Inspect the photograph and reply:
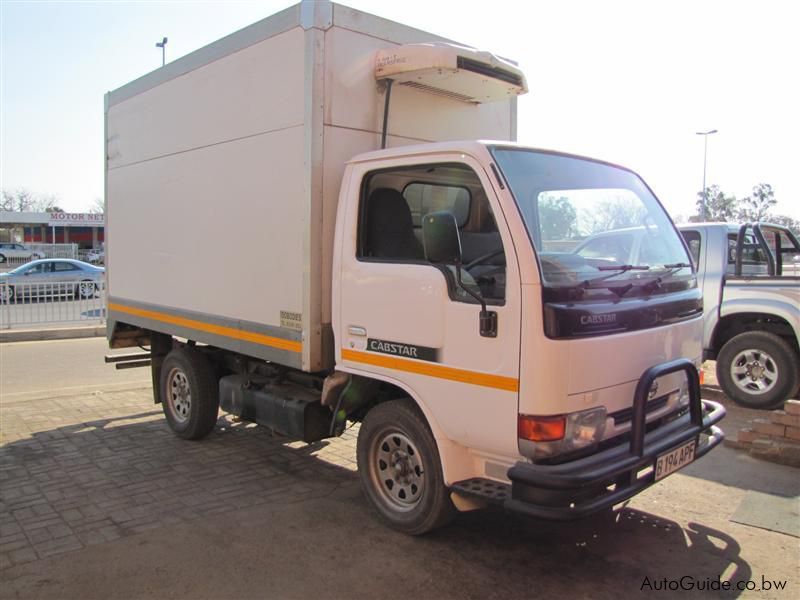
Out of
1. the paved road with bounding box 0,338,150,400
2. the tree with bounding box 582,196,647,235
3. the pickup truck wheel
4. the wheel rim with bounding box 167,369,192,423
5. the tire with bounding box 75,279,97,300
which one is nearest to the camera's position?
the tree with bounding box 582,196,647,235

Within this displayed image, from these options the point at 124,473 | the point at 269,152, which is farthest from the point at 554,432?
the point at 124,473

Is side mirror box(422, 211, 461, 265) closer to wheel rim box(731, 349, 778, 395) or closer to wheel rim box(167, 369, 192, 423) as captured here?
wheel rim box(167, 369, 192, 423)

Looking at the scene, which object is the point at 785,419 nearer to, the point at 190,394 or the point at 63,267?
the point at 190,394

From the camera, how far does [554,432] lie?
3162 millimetres

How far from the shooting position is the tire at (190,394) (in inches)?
239

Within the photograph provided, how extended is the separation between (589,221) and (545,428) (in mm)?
1416

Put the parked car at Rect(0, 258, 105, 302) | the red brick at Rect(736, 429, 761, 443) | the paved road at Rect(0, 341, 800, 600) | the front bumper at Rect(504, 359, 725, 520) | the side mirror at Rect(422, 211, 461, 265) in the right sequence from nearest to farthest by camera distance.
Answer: the front bumper at Rect(504, 359, 725, 520), the side mirror at Rect(422, 211, 461, 265), the paved road at Rect(0, 341, 800, 600), the red brick at Rect(736, 429, 761, 443), the parked car at Rect(0, 258, 105, 302)

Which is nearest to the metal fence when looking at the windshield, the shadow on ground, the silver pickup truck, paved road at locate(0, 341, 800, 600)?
paved road at locate(0, 341, 800, 600)

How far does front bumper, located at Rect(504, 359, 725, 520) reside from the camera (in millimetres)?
3076

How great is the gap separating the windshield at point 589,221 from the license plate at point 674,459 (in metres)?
1.01

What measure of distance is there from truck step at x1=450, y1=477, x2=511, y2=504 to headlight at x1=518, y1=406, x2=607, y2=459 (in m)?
0.32

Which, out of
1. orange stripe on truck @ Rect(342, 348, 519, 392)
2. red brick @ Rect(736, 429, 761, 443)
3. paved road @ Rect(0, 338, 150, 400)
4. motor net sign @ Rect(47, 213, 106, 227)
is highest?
→ motor net sign @ Rect(47, 213, 106, 227)

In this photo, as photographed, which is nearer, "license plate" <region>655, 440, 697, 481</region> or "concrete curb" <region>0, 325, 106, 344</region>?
"license plate" <region>655, 440, 697, 481</region>

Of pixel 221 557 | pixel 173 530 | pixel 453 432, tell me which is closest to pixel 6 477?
pixel 173 530
